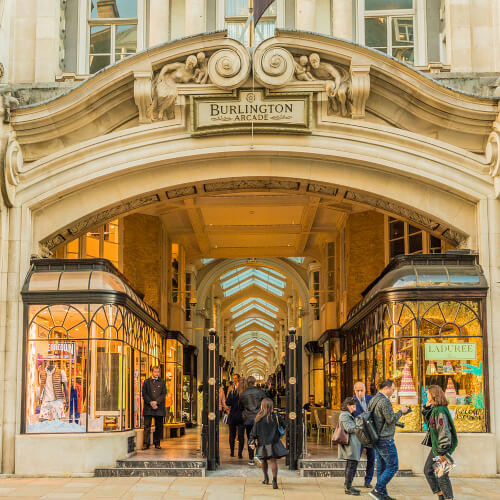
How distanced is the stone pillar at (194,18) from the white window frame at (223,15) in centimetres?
53

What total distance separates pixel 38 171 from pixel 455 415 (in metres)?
9.11

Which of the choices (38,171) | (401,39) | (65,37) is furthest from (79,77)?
(401,39)

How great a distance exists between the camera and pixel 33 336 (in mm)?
16312

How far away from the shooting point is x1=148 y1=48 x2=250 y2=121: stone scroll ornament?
1653 centimetres

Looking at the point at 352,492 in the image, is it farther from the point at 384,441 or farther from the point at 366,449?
the point at 384,441

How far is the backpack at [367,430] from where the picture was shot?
12.0 meters

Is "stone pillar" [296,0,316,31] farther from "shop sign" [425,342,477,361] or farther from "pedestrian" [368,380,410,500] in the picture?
"pedestrian" [368,380,410,500]

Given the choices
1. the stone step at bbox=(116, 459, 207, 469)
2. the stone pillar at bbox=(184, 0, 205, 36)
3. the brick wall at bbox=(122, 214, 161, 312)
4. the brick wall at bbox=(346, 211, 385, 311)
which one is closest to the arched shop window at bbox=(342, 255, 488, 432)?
the stone step at bbox=(116, 459, 207, 469)

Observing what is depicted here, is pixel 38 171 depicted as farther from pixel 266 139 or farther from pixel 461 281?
pixel 461 281

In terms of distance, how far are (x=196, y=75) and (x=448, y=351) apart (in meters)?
7.06

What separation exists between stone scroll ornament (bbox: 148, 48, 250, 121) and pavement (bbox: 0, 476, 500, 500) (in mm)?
7003

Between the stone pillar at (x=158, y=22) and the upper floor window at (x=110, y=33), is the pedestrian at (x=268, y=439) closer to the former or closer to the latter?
the stone pillar at (x=158, y=22)

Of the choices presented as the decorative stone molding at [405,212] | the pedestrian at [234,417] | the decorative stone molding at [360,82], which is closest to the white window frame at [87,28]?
the decorative stone molding at [360,82]

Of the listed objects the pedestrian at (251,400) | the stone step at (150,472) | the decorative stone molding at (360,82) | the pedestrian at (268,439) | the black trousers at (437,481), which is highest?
the decorative stone molding at (360,82)
